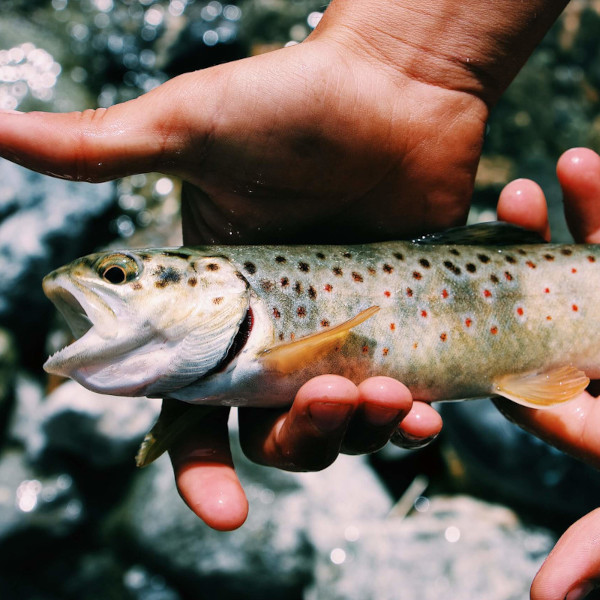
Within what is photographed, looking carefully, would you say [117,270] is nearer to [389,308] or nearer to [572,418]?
[389,308]

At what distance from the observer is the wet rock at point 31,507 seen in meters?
4.88

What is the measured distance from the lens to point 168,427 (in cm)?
245

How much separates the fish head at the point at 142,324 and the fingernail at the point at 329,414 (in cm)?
41

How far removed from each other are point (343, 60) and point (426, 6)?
2.07 feet

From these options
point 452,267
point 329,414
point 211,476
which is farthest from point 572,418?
point 211,476

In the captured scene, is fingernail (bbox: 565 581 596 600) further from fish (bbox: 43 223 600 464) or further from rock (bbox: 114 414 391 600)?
rock (bbox: 114 414 391 600)

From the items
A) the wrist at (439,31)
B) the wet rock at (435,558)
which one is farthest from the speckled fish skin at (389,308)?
the wet rock at (435,558)

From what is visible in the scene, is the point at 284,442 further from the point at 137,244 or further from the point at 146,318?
the point at 137,244

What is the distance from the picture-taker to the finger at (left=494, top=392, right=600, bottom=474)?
2.55 metres

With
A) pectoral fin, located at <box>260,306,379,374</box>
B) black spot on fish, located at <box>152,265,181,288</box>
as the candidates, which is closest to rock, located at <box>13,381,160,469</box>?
black spot on fish, located at <box>152,265,181,288</box>

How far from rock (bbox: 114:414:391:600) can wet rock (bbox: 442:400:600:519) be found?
91 centimetres

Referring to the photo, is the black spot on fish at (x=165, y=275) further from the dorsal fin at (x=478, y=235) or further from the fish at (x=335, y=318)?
the dorsal fin at (x=478, y=235)

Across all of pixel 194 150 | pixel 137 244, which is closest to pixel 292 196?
pixel 194 150

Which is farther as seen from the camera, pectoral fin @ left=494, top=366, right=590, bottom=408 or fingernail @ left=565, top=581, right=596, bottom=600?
pectoral fin @ left=494, top=366, right=590, bottom=408
